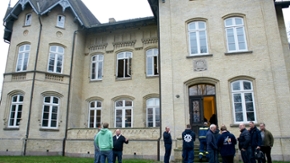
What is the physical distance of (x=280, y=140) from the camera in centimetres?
1160

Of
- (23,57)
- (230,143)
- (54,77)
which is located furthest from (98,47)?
(230,143)

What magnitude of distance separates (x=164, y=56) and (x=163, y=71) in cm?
87

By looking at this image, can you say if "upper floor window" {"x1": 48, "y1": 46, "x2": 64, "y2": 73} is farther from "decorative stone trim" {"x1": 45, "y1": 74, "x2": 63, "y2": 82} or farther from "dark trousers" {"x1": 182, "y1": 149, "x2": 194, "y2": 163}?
"dark trousers" {"x1": 182, "y1": 149, "x2": 194, "y2": 163}

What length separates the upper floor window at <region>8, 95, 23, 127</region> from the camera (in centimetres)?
1560

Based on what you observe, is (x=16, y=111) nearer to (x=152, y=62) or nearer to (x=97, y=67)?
(x=97, y=67)

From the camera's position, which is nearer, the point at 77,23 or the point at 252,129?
the point at 252,129

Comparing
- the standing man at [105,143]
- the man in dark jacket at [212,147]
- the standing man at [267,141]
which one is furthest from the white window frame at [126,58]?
the standing man at [267,141]

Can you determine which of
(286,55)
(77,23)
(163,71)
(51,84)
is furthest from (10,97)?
(286,55)

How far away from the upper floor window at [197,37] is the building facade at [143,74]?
6cm

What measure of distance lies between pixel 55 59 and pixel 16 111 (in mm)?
4122

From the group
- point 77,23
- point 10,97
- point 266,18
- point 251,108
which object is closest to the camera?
point 251,108

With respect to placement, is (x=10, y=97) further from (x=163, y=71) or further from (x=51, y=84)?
(x=163, y=71)

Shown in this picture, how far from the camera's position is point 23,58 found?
16875 mm

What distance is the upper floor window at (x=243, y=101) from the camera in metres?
12.4
